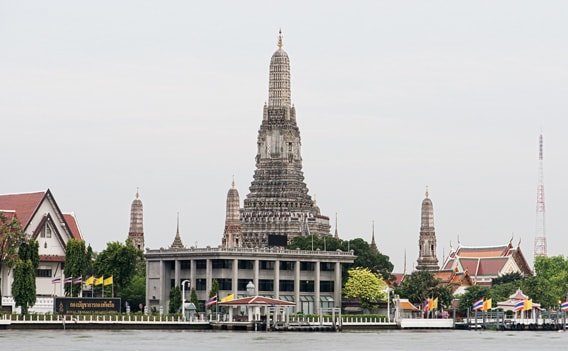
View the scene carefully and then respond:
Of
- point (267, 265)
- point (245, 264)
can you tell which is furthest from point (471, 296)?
point (245, 264)

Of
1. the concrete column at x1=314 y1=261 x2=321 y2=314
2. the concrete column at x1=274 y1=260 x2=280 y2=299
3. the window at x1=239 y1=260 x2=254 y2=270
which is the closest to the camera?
the window at x1=239 y1=260 x2=254 y2=270

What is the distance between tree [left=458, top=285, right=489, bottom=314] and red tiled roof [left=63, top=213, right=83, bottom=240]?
1742 inches

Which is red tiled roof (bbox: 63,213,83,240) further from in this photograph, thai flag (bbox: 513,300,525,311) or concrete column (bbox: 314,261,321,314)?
thai flag (bbox: 513,300,525,311)

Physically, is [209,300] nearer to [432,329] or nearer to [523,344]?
[432,329]

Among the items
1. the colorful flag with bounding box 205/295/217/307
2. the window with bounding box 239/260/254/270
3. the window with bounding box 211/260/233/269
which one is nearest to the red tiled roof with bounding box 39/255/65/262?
the colorful flag with bounding box 205/295/217/307

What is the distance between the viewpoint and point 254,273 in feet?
529

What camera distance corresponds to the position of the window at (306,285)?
16612cm

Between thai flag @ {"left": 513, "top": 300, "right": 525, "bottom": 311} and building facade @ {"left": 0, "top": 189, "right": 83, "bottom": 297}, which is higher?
building facade @ {"left": 0, "top": 189, "right": 83, "bottom": 297}

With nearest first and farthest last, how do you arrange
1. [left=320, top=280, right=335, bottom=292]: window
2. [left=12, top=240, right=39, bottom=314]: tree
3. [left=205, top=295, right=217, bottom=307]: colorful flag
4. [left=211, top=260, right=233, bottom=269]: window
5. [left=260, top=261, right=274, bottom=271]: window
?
[left=12, top=240, right=39, bottom=314]: tree, [left=205, top=295, right=217, bottom=307]: colorful flag, [left=211, top=260, right=233, bottom=269]: window, [left=260, top=261, right=274, bottom=271]: window, [left=320, top=280, right=335, bottom=292]: window

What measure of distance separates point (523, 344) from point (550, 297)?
56524mm

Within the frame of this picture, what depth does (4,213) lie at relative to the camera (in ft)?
485

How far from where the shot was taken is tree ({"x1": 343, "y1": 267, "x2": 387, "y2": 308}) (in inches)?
6560

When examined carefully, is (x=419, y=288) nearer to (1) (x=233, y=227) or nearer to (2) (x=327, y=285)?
(2) (x=327, y=285)

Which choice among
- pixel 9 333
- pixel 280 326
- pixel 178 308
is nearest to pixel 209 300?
pixel 178 308
